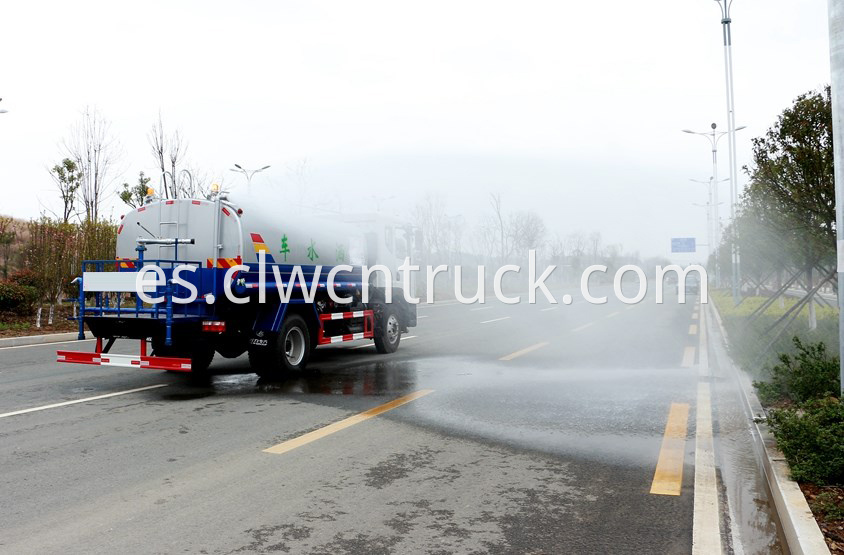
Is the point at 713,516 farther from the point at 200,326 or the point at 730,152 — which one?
the point at 730,152

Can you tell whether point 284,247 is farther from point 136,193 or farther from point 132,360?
point 136,193

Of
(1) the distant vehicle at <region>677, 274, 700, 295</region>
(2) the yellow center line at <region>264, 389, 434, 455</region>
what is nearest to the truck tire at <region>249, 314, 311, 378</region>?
(2) the yellow center line at <region>264, 389, 434, 455</region>

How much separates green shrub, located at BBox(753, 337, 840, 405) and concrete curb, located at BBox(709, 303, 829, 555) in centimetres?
78

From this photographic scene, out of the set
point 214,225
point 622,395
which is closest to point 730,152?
point 622,395

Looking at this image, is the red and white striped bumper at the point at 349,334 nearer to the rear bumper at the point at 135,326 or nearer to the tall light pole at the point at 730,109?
the rear bumper at the point at 135,326

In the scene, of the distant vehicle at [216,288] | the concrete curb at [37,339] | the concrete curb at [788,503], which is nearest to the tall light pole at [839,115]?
the concrete curb at [788,503]

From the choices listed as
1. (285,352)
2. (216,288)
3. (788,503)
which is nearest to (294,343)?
(285,352)

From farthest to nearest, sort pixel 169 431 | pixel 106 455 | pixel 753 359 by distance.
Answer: pixel 753 359 < pixel 169 431 < pixel 106 455

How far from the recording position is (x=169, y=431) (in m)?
6.50

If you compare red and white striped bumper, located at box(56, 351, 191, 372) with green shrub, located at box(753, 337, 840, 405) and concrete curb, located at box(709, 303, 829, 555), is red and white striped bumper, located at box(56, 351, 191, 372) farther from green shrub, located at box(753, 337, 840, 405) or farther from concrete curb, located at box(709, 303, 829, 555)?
green shrub, located at box(753, 337, 840, 405)

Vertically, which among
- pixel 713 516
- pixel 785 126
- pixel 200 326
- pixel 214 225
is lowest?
pixel 713 516

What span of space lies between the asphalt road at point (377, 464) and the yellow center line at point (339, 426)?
1.5 inches

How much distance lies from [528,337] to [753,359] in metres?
6.61

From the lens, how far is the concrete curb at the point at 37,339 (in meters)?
15.0
